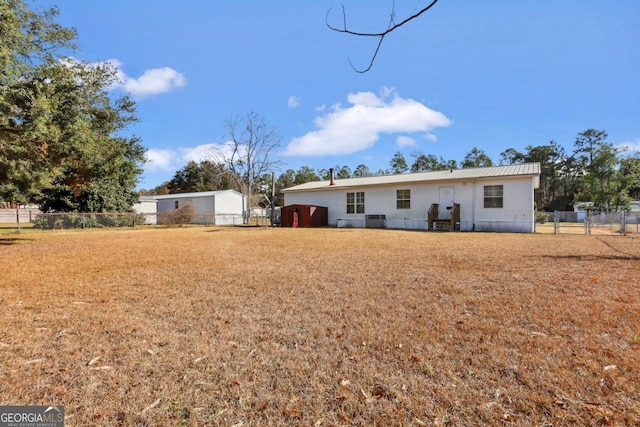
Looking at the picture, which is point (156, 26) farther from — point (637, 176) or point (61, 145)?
point (637, 176)

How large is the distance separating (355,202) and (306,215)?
3.50 meters

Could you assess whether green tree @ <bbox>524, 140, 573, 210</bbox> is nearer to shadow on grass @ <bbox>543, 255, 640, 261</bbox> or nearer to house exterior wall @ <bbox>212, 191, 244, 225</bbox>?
house exterior wall @ <bbox>212, 191, 244, 225</bbox>

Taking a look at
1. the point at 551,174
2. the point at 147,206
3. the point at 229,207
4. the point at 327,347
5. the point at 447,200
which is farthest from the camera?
the point at 551,174

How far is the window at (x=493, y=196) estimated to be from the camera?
16.8 m

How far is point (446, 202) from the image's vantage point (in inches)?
722

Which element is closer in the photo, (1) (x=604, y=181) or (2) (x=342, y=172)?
(1) (x=604, y=181)

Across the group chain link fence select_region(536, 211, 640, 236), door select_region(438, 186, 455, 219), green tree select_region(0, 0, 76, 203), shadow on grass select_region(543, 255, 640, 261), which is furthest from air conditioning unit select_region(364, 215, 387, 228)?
green tree select_region(0, 0, 76, 203)

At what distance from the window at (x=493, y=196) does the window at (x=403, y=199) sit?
427 centimetres

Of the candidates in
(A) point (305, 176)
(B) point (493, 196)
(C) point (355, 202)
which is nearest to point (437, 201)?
(B) point (493, 196)

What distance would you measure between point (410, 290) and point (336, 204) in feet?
58.6

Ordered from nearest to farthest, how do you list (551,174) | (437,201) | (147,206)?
1. (437,201)
2. (147,206)
3. (551,174)

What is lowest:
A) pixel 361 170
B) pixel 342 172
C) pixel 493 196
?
pixel 493 196

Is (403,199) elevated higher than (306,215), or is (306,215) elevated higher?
(403,199)

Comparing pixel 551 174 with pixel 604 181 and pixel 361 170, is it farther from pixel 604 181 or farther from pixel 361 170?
pixel 361 170
